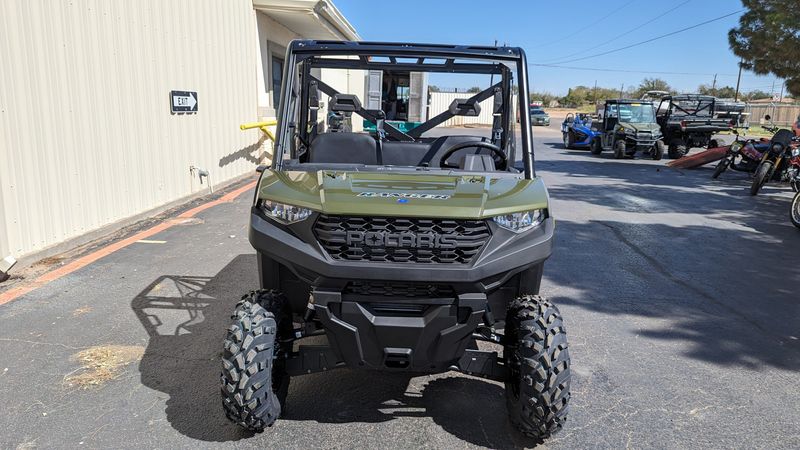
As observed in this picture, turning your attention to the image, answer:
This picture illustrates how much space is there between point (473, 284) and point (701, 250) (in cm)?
575

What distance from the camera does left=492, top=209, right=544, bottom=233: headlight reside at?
9.41ft

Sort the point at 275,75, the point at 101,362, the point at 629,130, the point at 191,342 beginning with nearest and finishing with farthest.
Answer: the point at 101,362, the point at 191,342, the point at 275,75, the point at 629,130

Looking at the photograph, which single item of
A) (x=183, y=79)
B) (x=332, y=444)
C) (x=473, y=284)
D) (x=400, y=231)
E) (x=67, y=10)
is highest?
(x=67, y=10)

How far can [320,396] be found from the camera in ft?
11.6

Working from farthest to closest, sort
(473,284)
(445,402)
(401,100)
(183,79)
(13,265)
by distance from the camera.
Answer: (401,100) → (183,79) → (13,265) → (445,402) → (473,284)

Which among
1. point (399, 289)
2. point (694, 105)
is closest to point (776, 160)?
point (694, 105)

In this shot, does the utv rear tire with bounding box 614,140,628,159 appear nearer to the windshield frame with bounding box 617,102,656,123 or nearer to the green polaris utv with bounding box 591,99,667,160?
the green polaris utv with bounding box 591,99,667,160

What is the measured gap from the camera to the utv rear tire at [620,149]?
19.9 m

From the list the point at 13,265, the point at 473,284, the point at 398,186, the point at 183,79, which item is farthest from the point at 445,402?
the point at 183,79

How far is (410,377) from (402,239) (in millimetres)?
1379

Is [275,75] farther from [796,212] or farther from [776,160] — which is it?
[796,212]

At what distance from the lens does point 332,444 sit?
305 centimetres

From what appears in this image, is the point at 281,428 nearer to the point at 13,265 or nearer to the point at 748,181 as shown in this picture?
the point at 13,265

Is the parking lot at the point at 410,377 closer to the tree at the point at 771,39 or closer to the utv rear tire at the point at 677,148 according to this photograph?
the tree at the point at 771,39
